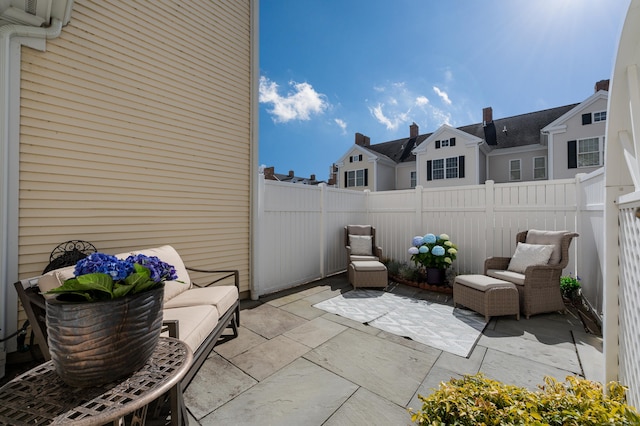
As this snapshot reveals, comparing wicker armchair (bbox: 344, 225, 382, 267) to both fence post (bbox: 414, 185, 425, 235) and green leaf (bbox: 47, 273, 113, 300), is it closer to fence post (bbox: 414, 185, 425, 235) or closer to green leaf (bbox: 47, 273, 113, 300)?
fence post (bbox: 414, 185, 425, 235)

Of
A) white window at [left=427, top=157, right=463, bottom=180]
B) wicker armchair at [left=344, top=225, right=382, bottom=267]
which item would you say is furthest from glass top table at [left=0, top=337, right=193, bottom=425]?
white window at [left=427, top=157, right=463, bottom=180]

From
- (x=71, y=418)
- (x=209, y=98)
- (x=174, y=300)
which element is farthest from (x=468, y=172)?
(x=71, y=418)

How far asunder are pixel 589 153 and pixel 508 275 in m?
10.2

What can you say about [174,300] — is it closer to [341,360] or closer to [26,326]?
[26,326]

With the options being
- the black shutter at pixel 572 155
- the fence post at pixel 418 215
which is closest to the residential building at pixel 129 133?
the fence post at pixel 418 215

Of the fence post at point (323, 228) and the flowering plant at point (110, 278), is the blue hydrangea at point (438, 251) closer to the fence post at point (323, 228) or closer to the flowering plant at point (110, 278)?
the fence post at point (323, 228)


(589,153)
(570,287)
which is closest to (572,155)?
(589,153)

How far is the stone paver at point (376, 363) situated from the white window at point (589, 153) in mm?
12038

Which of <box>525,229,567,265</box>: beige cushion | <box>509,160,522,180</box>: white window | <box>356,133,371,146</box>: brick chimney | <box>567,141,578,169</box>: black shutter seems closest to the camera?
<box>525,229,567,265</box>: beige cushion

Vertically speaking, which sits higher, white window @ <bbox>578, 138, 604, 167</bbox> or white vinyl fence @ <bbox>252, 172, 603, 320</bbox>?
white window @ <bbox>578, 138, 604, 167</bbox>

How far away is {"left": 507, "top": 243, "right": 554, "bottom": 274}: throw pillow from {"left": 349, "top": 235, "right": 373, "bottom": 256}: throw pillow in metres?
2.39

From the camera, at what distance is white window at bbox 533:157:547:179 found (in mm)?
11475

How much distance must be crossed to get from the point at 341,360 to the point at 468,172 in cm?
1213

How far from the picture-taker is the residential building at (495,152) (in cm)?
983
